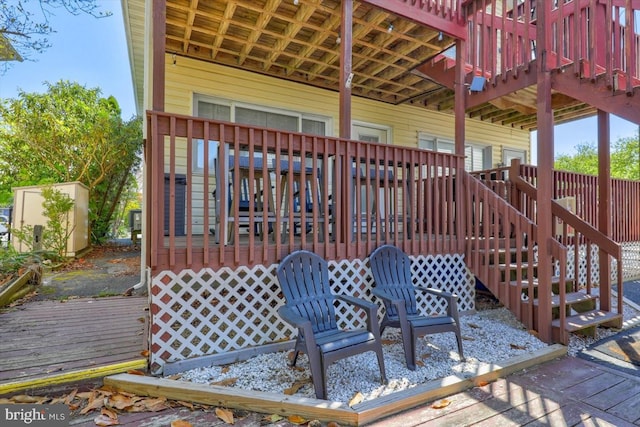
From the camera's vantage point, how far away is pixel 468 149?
8.09m

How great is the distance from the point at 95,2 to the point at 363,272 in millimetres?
4130

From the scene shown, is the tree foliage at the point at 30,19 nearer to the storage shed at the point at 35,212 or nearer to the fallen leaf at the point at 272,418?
the storage shed at the point at 35,212

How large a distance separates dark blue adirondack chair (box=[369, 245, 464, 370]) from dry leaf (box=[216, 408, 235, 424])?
142cm

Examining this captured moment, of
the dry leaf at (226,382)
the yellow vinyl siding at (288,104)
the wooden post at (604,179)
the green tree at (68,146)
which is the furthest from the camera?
the green tree at (68,146)

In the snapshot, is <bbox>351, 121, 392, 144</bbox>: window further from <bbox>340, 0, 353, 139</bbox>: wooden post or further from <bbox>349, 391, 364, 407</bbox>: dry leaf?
<bbox>349, 391, 364, 407</bbox>: dry leaf

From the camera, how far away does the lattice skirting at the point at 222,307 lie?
256 cm

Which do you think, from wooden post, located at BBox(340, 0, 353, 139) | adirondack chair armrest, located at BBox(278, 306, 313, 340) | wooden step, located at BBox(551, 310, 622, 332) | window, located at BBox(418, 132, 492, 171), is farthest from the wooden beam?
window, located at BBox(418, 132, 492, 171)

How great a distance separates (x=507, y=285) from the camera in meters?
3.77

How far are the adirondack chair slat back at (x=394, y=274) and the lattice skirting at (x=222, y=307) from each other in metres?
0.14

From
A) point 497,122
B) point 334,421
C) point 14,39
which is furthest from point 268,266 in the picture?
point 497,122

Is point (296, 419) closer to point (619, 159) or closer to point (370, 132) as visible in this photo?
point (370, 132)

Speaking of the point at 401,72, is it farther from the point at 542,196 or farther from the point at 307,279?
the point at 307,279

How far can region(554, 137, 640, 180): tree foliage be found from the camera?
58.9 ft

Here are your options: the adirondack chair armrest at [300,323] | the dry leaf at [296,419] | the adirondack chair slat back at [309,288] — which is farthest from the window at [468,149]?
the dry leaf at [296,419]
